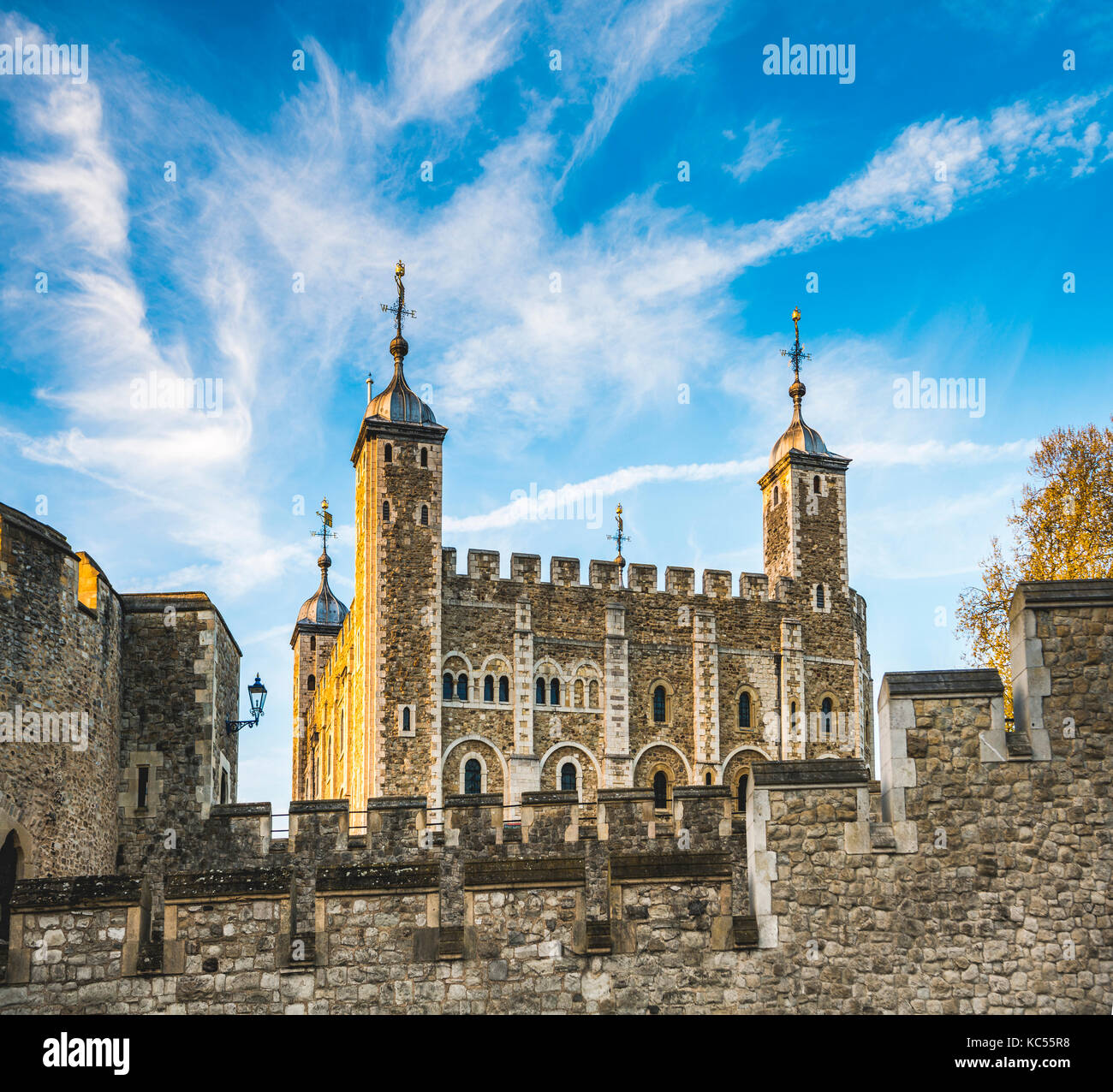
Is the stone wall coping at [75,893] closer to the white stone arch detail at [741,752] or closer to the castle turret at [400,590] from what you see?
the castle turret at [400,590]

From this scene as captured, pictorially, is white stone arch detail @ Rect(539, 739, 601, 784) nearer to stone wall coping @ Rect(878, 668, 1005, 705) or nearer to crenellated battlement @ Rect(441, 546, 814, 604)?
crenellated battlement @ Rect(441, 546, 814, 604)

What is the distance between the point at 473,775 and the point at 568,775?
2939mm

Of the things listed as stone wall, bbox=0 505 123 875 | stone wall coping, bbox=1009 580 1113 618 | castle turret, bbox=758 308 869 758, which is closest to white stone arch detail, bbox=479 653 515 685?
castle turret, bbox=758 308 869 758

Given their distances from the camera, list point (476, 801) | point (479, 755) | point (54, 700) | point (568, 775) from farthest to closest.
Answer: point (568, 775), point (479, 755), point (476, 801), point (54, 700)

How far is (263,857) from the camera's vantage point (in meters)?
19.0

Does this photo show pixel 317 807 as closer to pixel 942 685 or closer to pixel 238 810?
pixel 238 810

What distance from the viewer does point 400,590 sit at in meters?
42.2

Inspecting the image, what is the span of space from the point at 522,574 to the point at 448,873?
760 inches

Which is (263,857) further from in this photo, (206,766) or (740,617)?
(740,617)

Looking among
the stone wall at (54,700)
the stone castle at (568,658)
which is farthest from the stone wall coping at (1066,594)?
the stone castle at (568,658)

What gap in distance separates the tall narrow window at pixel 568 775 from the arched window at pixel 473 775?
2.50 meters

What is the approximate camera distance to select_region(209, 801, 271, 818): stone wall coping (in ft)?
62.0

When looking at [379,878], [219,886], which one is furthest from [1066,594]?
[219,886]

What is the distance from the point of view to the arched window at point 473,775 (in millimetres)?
41906
